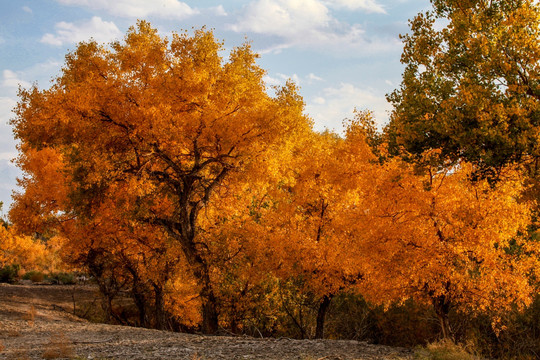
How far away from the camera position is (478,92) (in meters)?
9.41

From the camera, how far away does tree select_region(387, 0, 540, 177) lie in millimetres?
9156

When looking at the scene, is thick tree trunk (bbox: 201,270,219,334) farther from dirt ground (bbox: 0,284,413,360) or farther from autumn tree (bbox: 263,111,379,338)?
dirt ground (bbox: 0,284,413,360)

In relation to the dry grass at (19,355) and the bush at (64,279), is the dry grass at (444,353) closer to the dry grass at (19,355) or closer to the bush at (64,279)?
the dry grass at (19,355)

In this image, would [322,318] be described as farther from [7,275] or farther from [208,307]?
[7,275]

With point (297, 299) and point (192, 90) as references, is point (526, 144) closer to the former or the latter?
point (192, 90)

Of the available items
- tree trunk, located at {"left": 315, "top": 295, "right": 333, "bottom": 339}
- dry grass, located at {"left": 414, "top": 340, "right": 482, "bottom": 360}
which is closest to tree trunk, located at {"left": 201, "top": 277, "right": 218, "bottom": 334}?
tree trunk, located at {"left": 315, "top": 295, "right": 333, "bottom": 339}

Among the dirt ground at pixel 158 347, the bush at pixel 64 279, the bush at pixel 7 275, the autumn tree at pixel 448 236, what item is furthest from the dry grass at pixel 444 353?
the bush at pixel 64 279

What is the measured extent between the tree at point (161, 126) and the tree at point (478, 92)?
665 centimetres

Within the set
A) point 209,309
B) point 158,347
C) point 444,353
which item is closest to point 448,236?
point 444,353

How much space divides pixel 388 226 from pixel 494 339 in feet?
39.3

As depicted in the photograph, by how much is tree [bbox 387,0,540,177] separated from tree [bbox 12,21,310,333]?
665cm

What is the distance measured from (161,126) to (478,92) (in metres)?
10.8

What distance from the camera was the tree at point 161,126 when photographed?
1675 cm

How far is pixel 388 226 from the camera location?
14.6m
